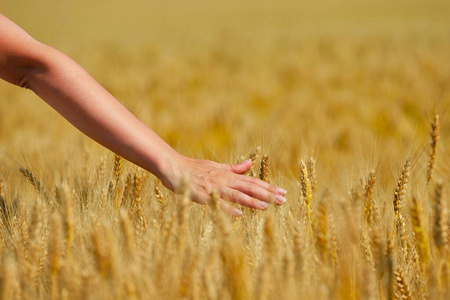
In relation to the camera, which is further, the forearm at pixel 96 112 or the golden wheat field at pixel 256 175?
the forearm at pixel 96 112

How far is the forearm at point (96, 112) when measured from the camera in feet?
3.42

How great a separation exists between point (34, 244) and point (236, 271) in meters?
0.29

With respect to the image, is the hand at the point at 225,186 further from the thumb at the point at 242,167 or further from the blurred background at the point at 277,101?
the blurred background at the point at 277,101

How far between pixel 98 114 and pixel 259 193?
1.23 feet

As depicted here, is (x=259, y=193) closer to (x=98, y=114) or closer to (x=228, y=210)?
(x=228, y=210)

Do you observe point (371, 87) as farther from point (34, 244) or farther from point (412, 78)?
point (34, 244)

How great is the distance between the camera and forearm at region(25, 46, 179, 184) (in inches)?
41.1

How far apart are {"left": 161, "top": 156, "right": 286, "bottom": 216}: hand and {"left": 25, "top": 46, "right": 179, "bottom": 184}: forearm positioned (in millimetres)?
35

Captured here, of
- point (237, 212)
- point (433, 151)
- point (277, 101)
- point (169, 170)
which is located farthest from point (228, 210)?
point (277, 101)

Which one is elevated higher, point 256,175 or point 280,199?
point 256,175

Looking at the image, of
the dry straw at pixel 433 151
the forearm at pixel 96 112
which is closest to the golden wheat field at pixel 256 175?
the dry straw at pixel 433 151

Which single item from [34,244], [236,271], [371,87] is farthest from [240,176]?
[371,87]

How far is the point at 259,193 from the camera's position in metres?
1.08

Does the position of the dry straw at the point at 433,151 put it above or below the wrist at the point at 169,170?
above
